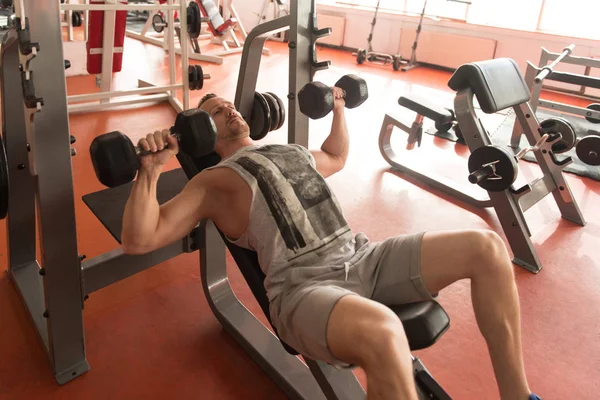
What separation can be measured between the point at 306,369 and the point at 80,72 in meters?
3.73

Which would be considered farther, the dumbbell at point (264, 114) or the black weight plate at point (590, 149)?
the black weight plate at point (590, 149)

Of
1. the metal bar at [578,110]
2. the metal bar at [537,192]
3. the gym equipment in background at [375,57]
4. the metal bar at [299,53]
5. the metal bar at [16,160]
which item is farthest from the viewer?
the gym equipment in background at [375,57]

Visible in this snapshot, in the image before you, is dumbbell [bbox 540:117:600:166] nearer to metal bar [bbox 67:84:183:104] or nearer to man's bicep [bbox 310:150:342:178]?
man's bicep [bbox 310:150:342:178]

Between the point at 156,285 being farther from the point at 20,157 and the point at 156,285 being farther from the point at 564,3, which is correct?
the point at 564,3

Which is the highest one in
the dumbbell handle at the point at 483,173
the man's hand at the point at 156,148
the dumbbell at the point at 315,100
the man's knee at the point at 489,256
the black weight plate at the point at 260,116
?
the dumbbell at the point at 315,100

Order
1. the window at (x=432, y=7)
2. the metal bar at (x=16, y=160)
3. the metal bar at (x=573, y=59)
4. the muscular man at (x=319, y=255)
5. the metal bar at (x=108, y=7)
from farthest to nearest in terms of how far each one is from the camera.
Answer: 1. the window at (x=432, y=7)
2. the metal bar at (x=573, y=59)
3. the metal bar at (x=108, y=7)
4. the metal bar at (x=16, y=160)
5. the muscular man at (x=319, y=255)

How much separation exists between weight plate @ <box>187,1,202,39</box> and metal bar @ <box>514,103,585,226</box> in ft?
6.53

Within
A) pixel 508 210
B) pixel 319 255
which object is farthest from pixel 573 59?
pixel 319 255

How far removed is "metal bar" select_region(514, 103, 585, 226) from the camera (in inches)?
93.3

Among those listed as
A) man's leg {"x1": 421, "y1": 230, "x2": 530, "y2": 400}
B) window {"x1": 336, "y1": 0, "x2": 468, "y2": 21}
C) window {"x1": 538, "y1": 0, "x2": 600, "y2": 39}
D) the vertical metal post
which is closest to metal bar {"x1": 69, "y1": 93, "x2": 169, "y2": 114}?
the vertical metal post

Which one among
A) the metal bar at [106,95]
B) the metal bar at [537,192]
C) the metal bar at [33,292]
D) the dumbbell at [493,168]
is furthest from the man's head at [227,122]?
the metal bar at [106,95]

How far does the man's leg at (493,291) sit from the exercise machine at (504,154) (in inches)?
34.1

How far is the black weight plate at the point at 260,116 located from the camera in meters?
1.63

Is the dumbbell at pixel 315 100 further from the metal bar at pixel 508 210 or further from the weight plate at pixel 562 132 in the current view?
the weight plate at pixel 562 132
